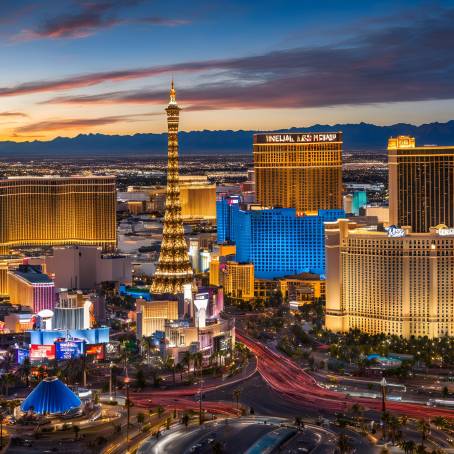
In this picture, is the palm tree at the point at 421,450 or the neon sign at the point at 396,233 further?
the neon sign at the point at 396,233

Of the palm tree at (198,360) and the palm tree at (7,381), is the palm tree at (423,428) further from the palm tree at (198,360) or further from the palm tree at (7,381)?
the palm tree at (7,381)

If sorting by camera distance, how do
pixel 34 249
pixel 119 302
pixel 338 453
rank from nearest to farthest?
1. pixel 338 453
2. pixel 119 302
3. pixel 34 249

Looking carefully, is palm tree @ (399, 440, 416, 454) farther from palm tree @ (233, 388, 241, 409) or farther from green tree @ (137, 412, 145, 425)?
green tree @ (137, 412, 145, 425)

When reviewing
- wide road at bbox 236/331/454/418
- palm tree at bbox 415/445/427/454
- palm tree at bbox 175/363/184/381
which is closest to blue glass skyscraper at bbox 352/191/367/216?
wide road at bbox 236/331/454/418

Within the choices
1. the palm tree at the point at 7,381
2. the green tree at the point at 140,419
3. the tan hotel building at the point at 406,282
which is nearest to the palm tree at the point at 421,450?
the green tree at the point at 140,419

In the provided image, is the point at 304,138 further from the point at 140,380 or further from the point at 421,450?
the point at 421,450

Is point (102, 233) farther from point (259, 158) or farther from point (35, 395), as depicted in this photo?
point (35, 395)

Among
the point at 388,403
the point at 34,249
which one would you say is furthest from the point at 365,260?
the point at 34,249
